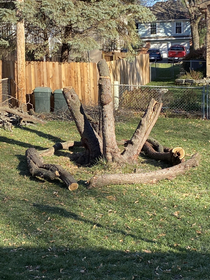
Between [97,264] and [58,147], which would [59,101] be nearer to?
[58,147]

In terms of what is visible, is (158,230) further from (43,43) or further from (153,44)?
(153,44)

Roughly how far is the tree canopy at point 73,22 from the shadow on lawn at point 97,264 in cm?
1075

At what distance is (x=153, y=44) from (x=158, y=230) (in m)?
55.6

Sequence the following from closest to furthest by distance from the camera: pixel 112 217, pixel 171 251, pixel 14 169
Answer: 1. pixel 171 251
2. pixel 112 217
3. pixel 14 169

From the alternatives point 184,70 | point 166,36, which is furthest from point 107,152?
point 166,36

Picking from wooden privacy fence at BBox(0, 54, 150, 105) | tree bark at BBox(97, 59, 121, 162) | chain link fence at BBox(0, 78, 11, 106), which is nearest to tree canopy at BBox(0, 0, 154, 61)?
wooden privacy fence at BBox(0, 54, 150, 105)

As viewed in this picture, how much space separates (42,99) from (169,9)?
1391 inches

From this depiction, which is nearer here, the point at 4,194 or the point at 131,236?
the point at 131,236

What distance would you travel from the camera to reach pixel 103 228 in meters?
5.84

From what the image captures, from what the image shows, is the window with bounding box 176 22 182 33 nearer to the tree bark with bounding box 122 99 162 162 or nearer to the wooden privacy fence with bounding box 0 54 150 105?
the wooden privacy fence with bounding box 0 54 150 105

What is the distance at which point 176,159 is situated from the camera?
904 centimetres

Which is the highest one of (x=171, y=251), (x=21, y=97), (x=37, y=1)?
(x=37, y=1)

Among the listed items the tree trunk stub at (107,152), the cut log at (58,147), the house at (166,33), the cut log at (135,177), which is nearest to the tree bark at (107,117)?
the tree trunk stub at (107,152)

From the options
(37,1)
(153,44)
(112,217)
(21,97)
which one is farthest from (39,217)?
(153,44)
